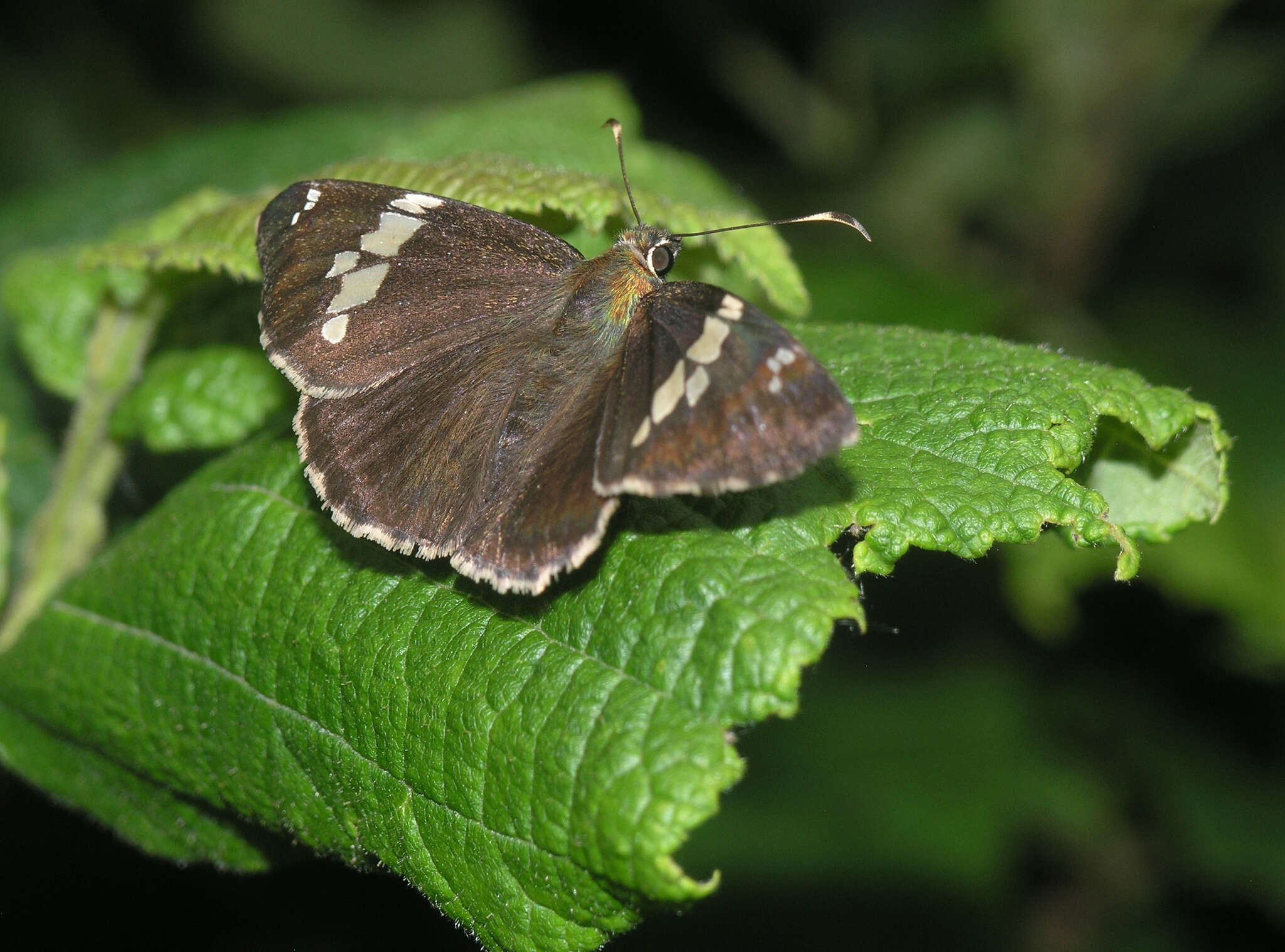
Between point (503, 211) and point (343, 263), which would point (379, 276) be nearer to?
point (343, 263)

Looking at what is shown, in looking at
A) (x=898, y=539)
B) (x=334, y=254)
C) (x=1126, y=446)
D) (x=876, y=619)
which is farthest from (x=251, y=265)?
(x=876, y=619)

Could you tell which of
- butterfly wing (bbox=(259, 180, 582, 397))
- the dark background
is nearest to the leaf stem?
butterfly wing (bbox=(259, 180, 582, 397))

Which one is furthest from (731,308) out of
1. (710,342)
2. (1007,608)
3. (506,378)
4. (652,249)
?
(1007,608)

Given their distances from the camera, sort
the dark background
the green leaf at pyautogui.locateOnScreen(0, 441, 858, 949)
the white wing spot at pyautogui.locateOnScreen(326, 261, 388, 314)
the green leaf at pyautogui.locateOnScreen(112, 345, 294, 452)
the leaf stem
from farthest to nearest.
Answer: the dark background, the leaf stem, the green leaf at pyautogui.locateOnScreen(112, 345, 294, 452), the white wing spot at pyautogui.locateOnScreen(326, 261, 388, 314), the green leaf at pyautogui.locateOnScreen(0, 441, 858, 949)

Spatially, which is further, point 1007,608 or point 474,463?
point 1007,608

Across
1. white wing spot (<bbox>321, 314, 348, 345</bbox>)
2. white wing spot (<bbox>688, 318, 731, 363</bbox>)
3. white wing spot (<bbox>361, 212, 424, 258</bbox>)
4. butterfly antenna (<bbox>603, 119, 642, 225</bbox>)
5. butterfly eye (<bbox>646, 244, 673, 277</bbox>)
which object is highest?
butterfly antenna (<bbox>603, 119, 642, 225</bbox>)

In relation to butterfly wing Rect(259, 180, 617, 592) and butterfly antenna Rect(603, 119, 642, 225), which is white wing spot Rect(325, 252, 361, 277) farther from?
butterfly antenna Rect(603, 119, 642, 225)
